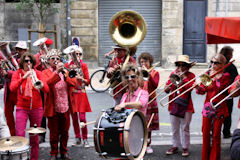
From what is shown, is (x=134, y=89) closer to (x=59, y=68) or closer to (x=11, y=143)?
(x=59, y=68)

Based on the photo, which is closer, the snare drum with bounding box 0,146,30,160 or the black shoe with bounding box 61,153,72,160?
the snare drum with bounding box 0,146,30,160

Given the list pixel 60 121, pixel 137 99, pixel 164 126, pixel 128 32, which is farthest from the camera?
pixel 164 126

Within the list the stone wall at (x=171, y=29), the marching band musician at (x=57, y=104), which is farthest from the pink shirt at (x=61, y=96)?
the stone wall at (x=171, y=29)

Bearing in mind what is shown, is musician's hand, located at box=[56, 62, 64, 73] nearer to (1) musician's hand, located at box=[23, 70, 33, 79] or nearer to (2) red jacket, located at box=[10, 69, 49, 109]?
(2) red jacket, located at box=[10, 69, 49, 109]

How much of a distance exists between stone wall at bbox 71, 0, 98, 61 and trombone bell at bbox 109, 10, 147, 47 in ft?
37.6

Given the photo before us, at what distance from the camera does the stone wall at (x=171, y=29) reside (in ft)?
59.2

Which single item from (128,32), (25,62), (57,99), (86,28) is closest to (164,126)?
(128,32)

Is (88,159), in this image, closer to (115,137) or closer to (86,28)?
(115,137)

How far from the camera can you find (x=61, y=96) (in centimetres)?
605

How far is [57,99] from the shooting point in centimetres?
602

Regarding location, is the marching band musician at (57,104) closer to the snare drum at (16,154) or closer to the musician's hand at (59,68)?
the musician's hand at (59,68)

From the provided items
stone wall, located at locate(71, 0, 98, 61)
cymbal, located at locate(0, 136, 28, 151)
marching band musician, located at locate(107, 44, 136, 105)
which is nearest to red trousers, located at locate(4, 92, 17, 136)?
marching band musician, located at locate(107, 44, 136, 105)

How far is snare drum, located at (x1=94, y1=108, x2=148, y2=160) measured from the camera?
171 inches

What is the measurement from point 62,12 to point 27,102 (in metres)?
13.3
